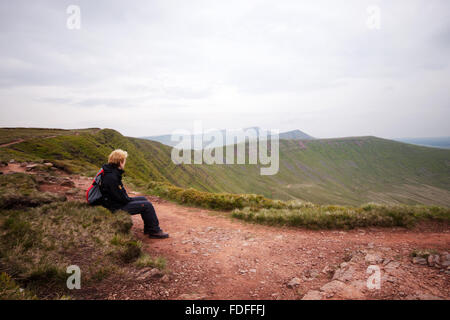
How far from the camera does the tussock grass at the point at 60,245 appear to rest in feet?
12.5

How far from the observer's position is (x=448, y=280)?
4.46 m

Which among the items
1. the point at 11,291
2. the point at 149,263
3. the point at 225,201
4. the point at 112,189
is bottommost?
the point at 225,201

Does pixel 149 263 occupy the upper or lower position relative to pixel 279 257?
upper

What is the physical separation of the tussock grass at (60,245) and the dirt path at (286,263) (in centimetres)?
89

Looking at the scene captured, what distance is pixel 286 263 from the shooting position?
5.72 metres

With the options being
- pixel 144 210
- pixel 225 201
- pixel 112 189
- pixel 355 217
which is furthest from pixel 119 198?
pixel 355 217

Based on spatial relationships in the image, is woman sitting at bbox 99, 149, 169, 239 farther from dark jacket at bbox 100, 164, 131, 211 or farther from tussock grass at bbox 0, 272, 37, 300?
tussock grass at bbox 0, 272, 37, 300

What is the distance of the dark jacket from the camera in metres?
6.45

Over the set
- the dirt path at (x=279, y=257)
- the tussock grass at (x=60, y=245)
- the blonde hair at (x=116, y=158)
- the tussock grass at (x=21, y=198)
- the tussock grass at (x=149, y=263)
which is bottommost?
the dirt path at (x=279, y=257)

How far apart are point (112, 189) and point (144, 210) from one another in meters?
1.24

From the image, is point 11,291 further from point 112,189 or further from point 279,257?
point 279,257

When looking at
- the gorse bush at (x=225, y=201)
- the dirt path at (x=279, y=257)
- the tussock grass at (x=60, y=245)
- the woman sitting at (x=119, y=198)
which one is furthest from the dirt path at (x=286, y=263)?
the gorse bush at (x=225, y=201)

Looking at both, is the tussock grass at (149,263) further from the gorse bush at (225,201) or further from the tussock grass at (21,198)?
the gorse bush at (225,201)

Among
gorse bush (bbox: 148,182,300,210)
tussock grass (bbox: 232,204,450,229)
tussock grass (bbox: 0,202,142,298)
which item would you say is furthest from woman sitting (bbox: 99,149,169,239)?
gorse bush (bbox: 148,182,300,210)
